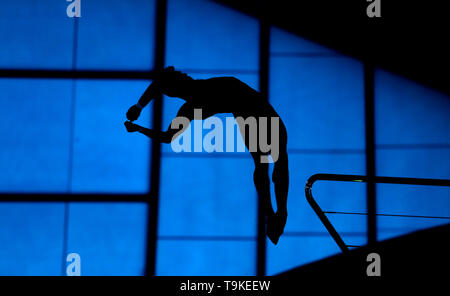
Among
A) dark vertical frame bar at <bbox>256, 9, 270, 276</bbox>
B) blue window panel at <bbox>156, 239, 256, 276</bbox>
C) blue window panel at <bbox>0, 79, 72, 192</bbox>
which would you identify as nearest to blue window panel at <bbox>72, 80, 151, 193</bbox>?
blue window panel at <bbox>0, 79, 72, 192</bbox>

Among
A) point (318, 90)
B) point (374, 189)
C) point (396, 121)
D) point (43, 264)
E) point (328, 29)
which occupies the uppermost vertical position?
point (328, 29)

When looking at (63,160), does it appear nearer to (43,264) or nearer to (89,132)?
(89,132)

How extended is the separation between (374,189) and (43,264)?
352 cm

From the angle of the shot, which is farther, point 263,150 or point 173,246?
point 173,246

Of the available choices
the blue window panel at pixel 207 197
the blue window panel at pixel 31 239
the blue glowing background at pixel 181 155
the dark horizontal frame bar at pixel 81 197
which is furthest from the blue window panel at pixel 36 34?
the blue window panel at pixel 207 197

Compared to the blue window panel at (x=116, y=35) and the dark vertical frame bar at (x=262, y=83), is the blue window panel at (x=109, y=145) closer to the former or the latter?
the blue window panel at (x=116, y=35)

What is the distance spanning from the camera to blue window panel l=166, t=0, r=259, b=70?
5129mm

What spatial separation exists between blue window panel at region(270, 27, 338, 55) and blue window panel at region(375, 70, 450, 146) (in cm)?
68

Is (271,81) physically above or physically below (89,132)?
above

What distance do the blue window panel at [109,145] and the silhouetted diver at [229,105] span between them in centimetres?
203

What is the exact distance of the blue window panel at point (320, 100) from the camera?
5043 mm
